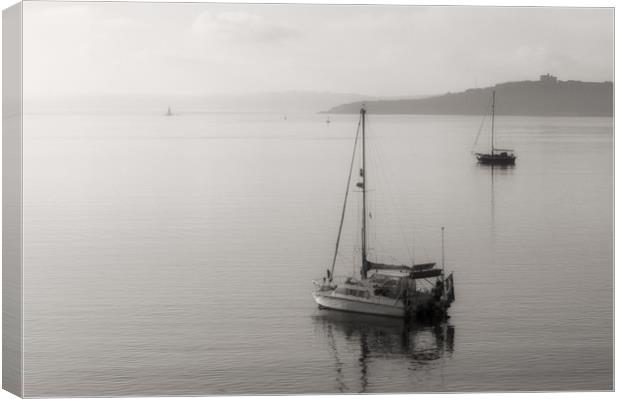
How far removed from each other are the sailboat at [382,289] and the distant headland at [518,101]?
636mm

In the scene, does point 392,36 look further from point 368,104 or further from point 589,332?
point 589,332

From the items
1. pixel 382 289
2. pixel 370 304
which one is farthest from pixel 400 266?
pixel 370 304

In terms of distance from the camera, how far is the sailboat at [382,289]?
59.6 feet

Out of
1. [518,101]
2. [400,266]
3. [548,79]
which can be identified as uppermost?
[548,79]

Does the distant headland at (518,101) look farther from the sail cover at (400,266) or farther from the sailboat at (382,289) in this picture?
the sail cover at (400,266)

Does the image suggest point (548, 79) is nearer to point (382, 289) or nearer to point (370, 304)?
point (382, 289)

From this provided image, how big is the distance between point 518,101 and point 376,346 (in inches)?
150

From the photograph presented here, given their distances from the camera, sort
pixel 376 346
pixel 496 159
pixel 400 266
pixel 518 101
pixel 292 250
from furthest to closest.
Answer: pixel 292 250 → pixel 400 266 → pixel 496 159 → pixel 518 101 → pixel 376 346

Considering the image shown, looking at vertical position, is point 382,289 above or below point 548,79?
below

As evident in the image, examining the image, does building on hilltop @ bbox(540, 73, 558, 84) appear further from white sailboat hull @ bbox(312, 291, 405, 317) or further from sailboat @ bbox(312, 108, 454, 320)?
white sailboat hull @ bbox(312, 291, 405, 317)

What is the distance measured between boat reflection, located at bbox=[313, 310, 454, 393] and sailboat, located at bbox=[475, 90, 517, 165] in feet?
8.10

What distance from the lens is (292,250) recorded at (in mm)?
18906

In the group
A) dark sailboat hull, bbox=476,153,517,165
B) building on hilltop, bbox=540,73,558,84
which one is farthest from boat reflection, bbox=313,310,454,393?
building on hilltop, bbox=540,73,558,84

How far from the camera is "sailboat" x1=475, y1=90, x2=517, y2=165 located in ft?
60.5
